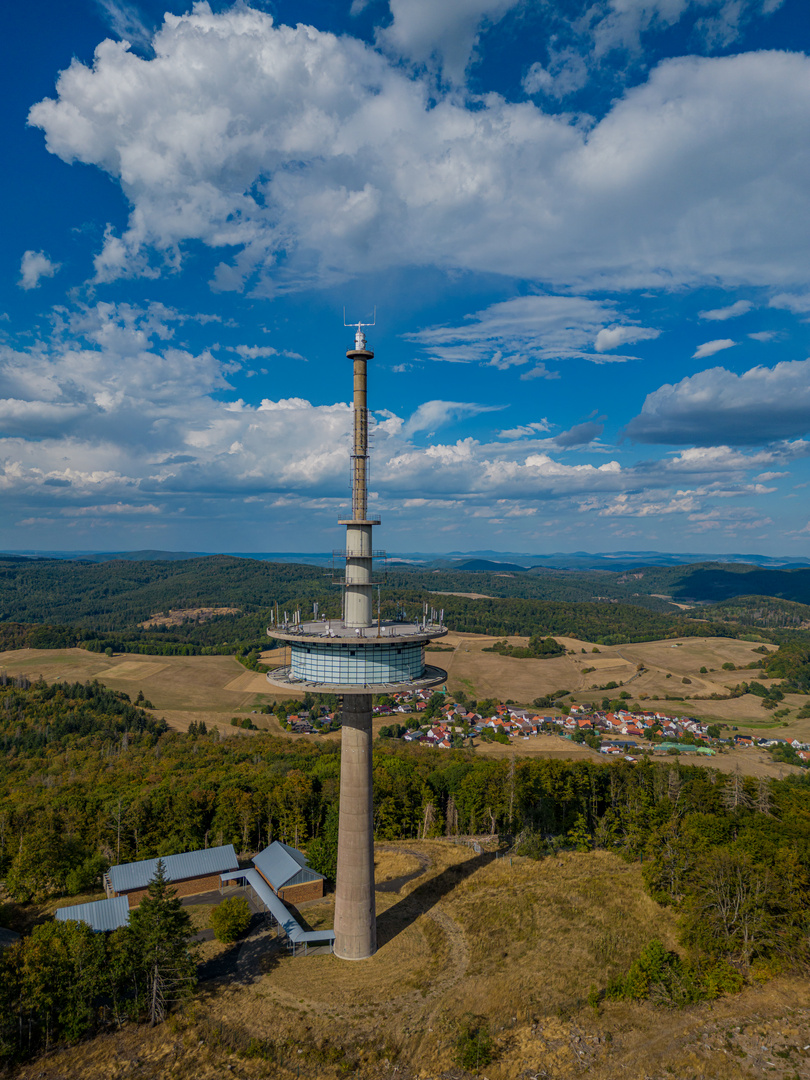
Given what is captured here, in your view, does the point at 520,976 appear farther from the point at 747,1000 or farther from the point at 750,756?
the point at 750,756

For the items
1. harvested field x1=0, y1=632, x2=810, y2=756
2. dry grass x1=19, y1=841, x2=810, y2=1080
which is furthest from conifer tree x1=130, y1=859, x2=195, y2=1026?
harvested field x1=0, y1=632, x2=810, y2=756

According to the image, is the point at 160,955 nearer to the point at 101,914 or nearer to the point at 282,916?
the point at 282,916

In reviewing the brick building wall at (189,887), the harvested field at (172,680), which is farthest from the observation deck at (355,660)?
the harvested field at (172,680)

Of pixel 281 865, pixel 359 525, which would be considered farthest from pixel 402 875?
pixel 359 525

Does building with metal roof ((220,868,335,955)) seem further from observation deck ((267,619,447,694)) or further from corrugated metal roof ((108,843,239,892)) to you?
observation deck ((267,619,447,694))

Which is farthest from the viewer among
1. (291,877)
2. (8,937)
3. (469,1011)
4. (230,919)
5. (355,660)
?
(291,877)

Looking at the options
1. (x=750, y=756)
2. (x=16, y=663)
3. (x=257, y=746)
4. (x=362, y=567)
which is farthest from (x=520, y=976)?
(x=16, y=663)

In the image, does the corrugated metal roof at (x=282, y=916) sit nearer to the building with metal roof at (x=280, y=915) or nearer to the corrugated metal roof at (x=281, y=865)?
the building with metal roof at (x=280, y=915)
